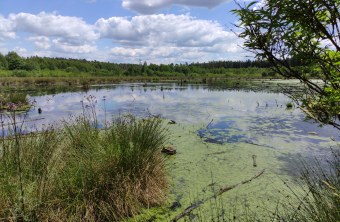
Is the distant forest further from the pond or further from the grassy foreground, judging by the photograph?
the grassy foreground

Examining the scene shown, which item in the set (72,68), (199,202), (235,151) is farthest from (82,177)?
(72,68)

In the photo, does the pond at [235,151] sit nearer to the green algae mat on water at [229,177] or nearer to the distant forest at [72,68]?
the green algae mat on water at [229,177]

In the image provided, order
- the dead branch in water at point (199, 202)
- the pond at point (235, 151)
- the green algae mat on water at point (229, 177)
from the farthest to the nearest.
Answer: the pond at point (235, 151) < the green algae mat on water at point (229, 177) < the dead branch in water at point (199, 202)

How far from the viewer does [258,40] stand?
2053 millimetres

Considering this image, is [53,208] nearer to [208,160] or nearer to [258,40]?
[258,40]

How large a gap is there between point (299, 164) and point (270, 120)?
6.45m

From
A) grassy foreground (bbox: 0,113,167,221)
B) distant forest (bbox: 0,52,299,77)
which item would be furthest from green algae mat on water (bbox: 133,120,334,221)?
distant forest (bbox: 0,52,299,77)

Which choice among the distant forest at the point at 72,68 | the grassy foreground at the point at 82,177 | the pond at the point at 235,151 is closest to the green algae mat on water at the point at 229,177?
the pond at the point at 235,151

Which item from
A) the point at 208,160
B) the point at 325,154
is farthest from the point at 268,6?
the point at 325,154

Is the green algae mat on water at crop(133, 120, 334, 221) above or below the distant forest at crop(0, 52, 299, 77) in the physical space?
below

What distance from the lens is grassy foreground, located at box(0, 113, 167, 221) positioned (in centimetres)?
359

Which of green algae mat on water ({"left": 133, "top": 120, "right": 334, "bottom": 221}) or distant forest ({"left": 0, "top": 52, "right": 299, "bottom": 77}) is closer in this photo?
green algae mat on water ({"left": 133, "top": 120, "right": 334, "bottom": 221})

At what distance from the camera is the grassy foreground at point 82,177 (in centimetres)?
359

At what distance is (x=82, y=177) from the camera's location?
4293 mm
